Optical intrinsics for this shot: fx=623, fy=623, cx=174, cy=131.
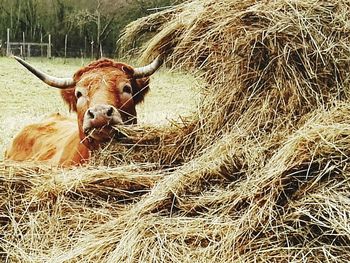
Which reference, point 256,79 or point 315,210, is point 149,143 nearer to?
point 256,79

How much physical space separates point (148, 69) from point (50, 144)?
1771mm

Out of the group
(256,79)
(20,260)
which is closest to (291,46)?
(256,79)

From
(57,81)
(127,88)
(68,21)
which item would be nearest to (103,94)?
Result: (127,88)

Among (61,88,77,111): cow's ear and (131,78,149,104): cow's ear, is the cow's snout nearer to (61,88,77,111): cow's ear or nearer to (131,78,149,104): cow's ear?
(131,78,149,104): cow's ear

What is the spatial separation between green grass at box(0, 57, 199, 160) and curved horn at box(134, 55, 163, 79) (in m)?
0.06

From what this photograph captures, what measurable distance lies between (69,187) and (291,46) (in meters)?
1.57

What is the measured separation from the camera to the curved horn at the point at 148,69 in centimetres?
478

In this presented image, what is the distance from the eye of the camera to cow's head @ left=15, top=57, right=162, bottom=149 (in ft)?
15.1

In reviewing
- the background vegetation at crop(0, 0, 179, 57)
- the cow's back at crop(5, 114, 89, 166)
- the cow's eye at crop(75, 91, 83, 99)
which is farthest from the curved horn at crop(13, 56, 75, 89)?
the background vegetation at crop(0, 0, 179, 57)

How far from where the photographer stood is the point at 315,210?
2918 mm

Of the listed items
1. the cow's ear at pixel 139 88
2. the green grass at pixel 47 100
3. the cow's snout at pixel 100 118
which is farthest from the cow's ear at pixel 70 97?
the cow's snout at pixel 100 118

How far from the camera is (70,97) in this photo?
570 cm

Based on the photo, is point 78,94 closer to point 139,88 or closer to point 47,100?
point 139,88

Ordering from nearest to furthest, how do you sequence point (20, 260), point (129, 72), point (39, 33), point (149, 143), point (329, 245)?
point (329, 245), point (20, 260), point (149, 143), point (129, 72), point (39, 33)
